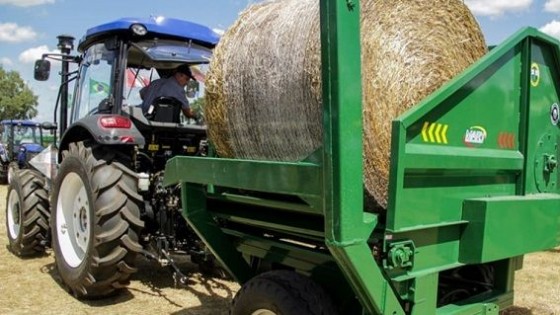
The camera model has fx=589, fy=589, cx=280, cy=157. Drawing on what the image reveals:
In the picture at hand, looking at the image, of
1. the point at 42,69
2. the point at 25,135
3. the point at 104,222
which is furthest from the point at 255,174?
the point at 25,135

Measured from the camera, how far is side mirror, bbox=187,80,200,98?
241 inches

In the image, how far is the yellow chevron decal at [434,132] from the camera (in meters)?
2.69

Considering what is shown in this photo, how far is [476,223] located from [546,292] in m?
3.16

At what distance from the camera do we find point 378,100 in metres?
2.87

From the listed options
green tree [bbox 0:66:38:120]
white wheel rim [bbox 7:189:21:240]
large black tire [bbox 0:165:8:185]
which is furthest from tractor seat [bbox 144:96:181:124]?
green tree [bbox 0:66:38:120]

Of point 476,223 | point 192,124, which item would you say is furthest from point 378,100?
point 192,124

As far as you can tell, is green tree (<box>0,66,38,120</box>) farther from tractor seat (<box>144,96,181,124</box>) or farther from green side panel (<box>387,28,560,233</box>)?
green side panel (<box>387,28,560,233</box>)

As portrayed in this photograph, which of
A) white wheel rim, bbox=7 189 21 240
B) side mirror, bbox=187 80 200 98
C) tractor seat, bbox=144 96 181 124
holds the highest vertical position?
side mirror, bbox=187 80 200 98

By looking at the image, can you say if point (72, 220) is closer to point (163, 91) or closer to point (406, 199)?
point (163, 91)

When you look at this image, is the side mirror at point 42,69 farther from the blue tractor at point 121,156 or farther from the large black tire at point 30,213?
the large black tire at point 30,213

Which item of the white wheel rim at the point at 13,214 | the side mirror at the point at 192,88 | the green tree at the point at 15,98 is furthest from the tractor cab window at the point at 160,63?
the green tree at the point at 15,98

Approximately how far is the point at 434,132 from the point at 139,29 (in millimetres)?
3390

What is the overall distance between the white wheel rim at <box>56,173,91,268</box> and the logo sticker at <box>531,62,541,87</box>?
11.9ft

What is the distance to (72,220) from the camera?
5.41 m
